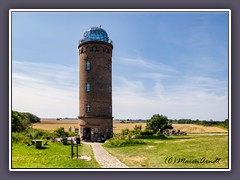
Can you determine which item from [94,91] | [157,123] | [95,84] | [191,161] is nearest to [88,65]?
[95,84]

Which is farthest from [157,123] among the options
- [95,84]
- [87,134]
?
[95,84]

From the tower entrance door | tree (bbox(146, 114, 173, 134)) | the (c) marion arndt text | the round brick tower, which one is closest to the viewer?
the (c) marion arndt text

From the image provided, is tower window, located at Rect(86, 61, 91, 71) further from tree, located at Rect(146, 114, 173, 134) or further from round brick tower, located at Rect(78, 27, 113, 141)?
tree, located at Rect(146, 114, 173, 134)

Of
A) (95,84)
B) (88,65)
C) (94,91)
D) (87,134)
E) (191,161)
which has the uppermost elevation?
(88,65)

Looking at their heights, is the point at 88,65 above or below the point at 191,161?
above

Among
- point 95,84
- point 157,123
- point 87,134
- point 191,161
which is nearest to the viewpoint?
point 191,161

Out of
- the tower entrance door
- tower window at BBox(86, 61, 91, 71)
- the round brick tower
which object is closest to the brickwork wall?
the round brick tower

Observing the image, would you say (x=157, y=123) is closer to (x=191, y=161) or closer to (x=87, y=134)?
(x=87, y=134)

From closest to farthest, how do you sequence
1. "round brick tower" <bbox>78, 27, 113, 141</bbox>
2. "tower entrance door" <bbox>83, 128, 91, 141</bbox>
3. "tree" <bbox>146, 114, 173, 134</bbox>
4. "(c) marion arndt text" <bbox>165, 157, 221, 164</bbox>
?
1. "(c) marion arndt text" <bbox>165, 157, 221, 164</bbox>
2. "round brick tower" <bbox>78, 27, 113, 141</bbox>
3. "tower entrance door" <bbox>83, 128, 91, 141</bbox>
4. "tree" <bbox>146, 114, 173, 134</bbox>

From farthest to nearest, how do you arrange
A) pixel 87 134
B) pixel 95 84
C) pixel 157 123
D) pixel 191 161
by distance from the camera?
pixel 157 123 → pixel 87 134 → pixel 95 84 → pixel 191 161

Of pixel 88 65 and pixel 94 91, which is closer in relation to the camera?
pixel 94 91

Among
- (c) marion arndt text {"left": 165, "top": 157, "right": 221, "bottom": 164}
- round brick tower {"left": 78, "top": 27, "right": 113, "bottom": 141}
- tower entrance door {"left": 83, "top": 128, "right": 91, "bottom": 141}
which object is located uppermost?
round brick tower {"left": 78, "top": 27, "right": 113, "bottom": 141}

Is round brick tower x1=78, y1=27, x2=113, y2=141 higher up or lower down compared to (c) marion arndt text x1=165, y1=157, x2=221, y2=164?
higher up
